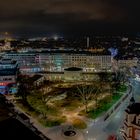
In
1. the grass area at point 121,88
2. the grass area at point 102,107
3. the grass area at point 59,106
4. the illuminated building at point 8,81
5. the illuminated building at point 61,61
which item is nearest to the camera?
the grass area at point 59,106

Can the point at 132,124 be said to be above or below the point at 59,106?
above

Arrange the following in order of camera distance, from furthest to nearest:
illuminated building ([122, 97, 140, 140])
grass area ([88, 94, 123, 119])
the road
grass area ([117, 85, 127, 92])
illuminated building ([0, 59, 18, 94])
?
1. illuminated building ([0, 59, 18, 94])
2. grass area ([117, 85, 127, 92])
3. grass area ([88, 94, 123, 119])
4. the road
5. illuminated building ([122, 97, 140, 140])

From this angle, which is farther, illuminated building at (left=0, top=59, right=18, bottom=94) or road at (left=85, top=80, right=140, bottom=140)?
illuminated building at (left=0, top=59, right=18, bottom=94)

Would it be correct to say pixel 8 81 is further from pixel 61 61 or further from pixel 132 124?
pixel 132 124

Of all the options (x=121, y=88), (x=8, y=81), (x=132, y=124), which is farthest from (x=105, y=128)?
(x=8, y=81)

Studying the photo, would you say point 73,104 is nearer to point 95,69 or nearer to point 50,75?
point 50,75

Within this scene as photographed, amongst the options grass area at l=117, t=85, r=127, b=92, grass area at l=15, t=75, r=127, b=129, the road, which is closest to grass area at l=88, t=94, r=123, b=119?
grass area at l=15, t=75, r=127, b=129

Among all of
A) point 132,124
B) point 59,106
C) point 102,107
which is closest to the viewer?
point 132,124

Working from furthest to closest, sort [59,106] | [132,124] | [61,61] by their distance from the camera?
[61,61], [59,106], [132,124]

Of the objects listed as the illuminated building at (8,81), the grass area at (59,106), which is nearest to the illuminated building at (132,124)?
the grass area at (59,106)

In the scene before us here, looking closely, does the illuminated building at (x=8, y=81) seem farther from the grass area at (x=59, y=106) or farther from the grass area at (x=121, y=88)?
the grass area at (x=121, y=88)

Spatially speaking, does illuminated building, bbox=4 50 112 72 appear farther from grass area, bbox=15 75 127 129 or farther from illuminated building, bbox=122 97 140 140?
illuminated building, bbox=122 97 140 140

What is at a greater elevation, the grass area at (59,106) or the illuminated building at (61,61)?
the illuminated building at (61,61)

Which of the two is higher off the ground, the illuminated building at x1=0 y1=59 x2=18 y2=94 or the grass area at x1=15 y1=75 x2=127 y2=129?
the illuminated building at x1=0 y1=59 x2=18 y2=94
